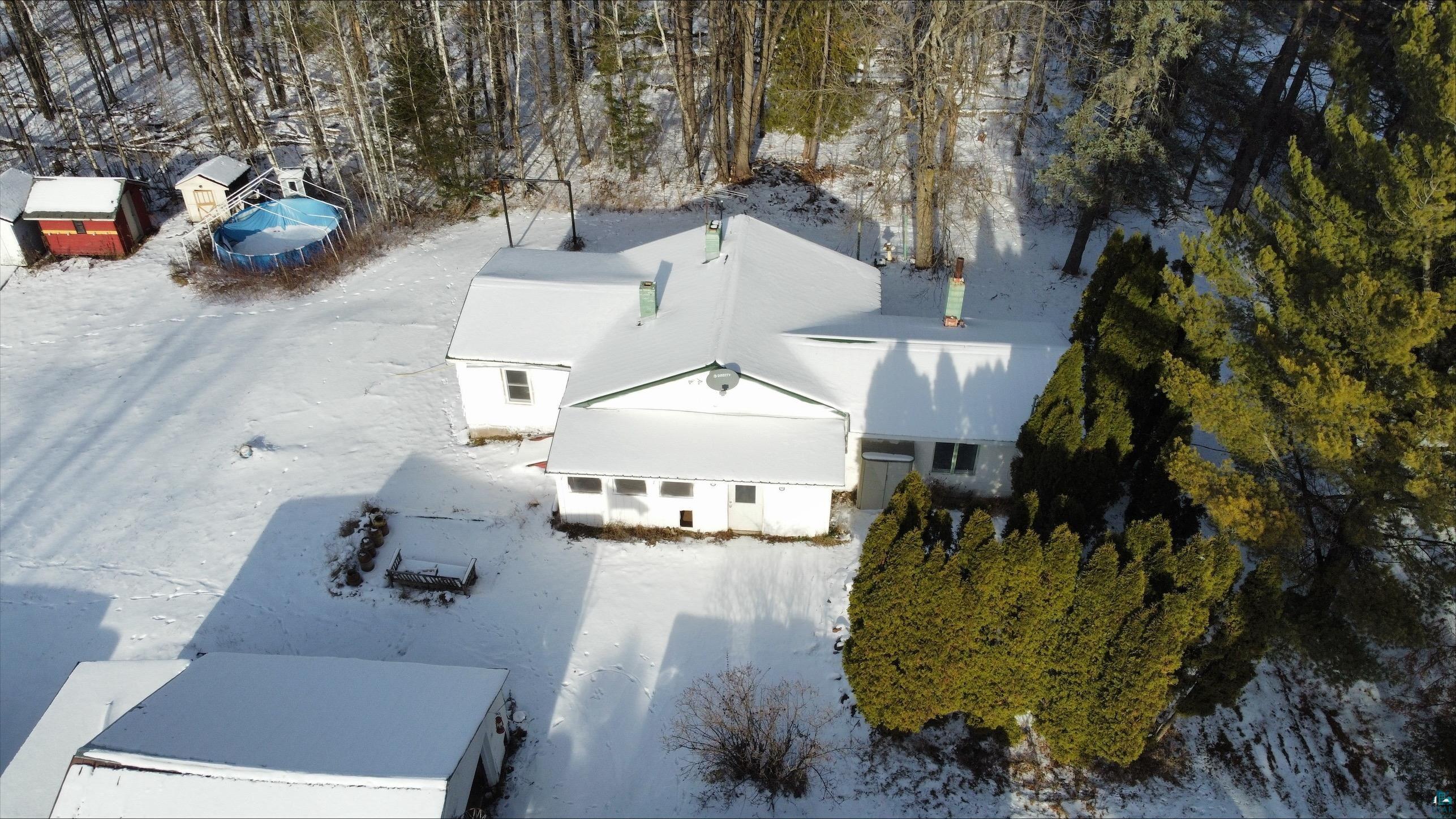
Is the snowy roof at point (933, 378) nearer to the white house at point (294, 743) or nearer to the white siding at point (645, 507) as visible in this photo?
the white siding at point (645, 507)

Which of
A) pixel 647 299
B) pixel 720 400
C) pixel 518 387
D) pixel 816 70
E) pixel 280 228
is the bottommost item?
pixel 518 387

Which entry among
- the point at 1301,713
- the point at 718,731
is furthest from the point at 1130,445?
the point at 718,731

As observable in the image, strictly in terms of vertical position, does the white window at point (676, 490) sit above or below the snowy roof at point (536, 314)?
below

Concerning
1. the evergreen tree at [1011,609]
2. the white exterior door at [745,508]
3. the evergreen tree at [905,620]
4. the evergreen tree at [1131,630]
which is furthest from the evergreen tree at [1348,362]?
the white exterior door at [745,508]

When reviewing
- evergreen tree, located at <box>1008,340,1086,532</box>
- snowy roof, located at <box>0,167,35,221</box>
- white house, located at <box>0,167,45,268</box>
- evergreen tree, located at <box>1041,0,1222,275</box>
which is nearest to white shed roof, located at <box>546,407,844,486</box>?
evergreen tree, located at <box>1008,340,1086,532</box>

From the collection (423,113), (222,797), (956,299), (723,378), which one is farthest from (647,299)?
(423,113)

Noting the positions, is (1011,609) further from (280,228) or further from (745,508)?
(280,228)
